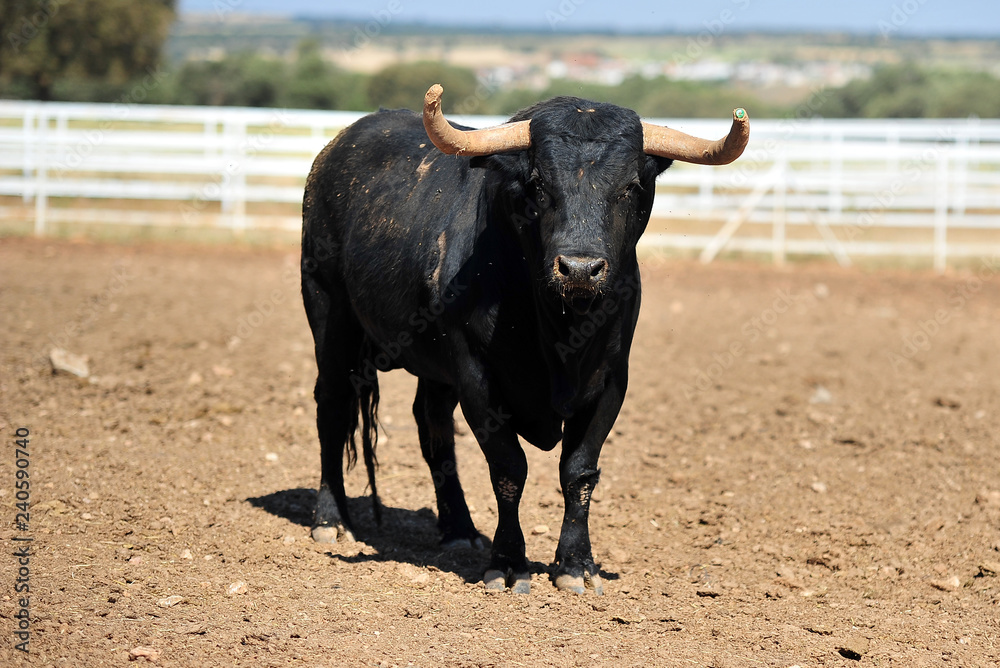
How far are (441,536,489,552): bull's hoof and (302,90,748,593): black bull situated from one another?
0.06ft

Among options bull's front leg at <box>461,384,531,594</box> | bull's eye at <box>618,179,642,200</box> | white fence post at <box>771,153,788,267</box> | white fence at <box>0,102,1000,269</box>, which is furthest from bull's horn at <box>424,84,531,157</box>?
white fence post at <box>771,153,788,267</box>

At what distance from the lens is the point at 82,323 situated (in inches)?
364

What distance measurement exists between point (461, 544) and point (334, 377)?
1152mm

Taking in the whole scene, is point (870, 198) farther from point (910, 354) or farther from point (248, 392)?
point (248, 392)

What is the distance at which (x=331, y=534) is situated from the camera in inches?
208

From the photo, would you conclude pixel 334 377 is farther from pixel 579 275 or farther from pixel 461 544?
pixel 579 275

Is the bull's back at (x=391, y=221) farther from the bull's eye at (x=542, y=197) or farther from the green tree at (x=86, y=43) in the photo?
the green tree at (x=86, y=43)

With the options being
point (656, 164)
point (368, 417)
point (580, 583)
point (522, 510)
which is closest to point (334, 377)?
point (368, 417)

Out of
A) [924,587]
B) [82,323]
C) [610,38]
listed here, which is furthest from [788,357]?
[610,38]

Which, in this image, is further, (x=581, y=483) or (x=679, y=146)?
(x=581, y=483)

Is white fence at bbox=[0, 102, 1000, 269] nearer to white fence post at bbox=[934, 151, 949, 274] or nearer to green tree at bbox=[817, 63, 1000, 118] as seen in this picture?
white fence post at bbox=[934, 151, 949, 274]

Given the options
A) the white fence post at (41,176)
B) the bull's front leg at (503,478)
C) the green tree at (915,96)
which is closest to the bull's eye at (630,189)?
the bull's front leg at (503,478)

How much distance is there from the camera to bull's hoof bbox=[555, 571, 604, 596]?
173 inches

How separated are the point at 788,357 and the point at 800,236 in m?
9.45
